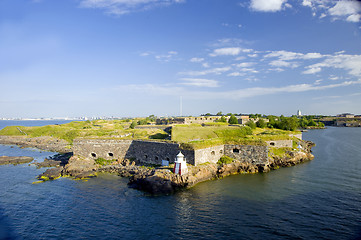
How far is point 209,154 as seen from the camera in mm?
30047

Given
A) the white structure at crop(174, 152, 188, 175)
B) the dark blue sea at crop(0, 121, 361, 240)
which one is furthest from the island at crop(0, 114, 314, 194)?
the dark blue sea at crop(0, 121, 361, 240)

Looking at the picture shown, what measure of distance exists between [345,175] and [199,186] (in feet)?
66.7

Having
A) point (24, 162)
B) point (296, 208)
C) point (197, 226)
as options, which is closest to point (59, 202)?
point (197, 226)

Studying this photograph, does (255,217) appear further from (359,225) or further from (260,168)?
(260,168)

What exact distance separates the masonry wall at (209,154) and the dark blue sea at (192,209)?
3787 millimetres

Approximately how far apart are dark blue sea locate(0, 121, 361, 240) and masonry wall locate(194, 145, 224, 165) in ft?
12.4

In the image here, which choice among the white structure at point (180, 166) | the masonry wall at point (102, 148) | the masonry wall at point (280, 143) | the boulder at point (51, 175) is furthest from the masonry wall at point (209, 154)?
the boulder at point (51, 175)

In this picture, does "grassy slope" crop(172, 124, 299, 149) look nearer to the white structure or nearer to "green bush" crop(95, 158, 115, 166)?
the white structure

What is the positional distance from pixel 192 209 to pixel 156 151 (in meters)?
14.4

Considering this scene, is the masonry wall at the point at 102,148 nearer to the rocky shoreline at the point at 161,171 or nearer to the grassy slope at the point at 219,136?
the rocky shoreline at the point at 161,171

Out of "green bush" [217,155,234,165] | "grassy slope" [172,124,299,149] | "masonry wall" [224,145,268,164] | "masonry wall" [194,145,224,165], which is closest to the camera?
"masonry wall" [194,145,224,165]

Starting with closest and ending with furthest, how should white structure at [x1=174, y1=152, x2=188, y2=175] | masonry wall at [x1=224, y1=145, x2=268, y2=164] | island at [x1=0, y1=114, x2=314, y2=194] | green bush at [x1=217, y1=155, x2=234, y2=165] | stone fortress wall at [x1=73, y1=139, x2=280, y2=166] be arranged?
white structure at [x1=174, y1=152, x2=188, y2=175], island at [x1=0, y1=114, x2=314, y2=194], stone fortress wall at [x1=73, y1=139, x2=280, y2=166], green bush at [x1=217, y1=155, x2=234, y2=165], masonry wall at [x1=224, y1=145, x2=268, y2=164]

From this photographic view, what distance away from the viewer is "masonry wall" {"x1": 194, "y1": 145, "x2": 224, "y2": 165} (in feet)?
92.4

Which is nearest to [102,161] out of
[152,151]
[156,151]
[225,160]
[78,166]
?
[78,166]
